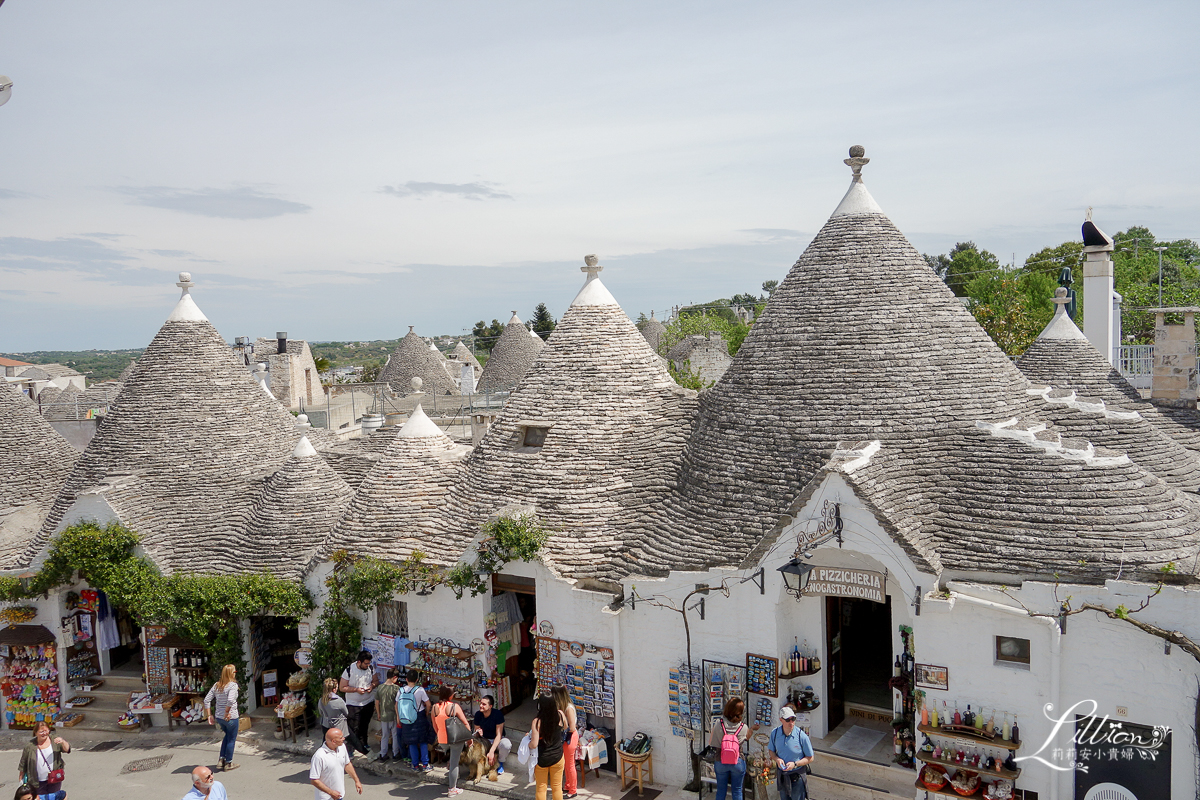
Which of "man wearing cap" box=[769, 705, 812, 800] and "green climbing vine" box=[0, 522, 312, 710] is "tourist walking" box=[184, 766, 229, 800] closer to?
"green climbing vine" box=[0, 522, 312, 710]

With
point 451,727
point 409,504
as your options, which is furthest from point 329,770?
point 409,504

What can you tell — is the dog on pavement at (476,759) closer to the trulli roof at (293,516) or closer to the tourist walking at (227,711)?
the tourist walking at (227,711)

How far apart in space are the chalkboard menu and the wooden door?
35.6 inches

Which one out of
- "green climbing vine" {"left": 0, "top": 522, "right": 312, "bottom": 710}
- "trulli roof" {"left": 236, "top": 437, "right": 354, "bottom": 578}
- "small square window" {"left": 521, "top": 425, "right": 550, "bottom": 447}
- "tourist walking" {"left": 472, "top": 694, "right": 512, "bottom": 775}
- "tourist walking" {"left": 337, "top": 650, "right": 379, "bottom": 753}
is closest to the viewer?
"tourist walking" {"left": 472, "top": 694, "right": 512, "bottom": 775}

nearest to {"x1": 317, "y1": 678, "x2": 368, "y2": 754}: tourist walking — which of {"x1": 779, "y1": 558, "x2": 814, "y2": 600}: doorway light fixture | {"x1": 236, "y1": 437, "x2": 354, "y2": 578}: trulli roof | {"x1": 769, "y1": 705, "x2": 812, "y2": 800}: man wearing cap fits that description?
{"x1": 236, "y1": 437, "x2": 354, "y2": 578}: trulli roof

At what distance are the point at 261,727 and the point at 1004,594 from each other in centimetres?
1227

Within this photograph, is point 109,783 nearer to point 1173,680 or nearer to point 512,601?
point 512,601

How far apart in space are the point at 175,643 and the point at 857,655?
11739 mm

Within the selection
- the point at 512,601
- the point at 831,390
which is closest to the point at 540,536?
the point at 512,601

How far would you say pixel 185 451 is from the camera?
17719 millimetres

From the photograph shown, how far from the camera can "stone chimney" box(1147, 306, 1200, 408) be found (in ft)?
64.2

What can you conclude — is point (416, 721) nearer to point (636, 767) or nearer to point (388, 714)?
point (388, 714)

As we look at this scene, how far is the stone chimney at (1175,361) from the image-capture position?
1956 centimetres

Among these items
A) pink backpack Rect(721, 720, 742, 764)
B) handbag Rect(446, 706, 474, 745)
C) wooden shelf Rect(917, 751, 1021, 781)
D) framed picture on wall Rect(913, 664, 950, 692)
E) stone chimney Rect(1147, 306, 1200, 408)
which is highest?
stone chimney Rect(1147, 306, 1200, 408)
